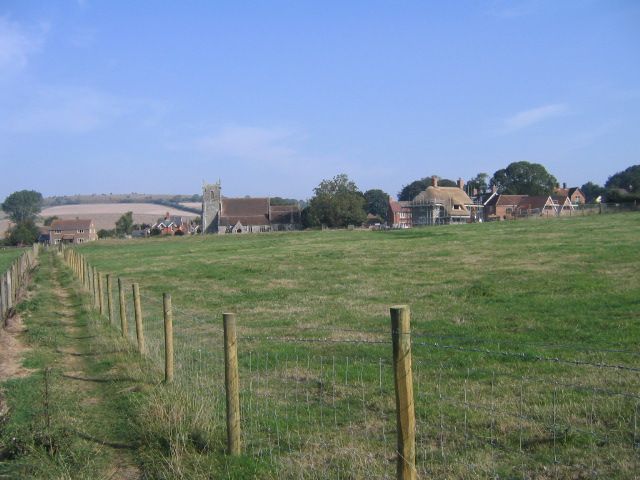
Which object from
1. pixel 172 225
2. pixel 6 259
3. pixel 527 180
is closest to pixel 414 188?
pixel 527 180

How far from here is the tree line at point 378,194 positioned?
4473 inches

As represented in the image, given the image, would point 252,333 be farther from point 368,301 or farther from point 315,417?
point 315,417

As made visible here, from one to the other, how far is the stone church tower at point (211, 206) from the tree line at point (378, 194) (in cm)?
Answer: 1992

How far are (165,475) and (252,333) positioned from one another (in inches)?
304

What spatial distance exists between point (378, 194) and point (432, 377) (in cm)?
16524

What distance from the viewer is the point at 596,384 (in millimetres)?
8227

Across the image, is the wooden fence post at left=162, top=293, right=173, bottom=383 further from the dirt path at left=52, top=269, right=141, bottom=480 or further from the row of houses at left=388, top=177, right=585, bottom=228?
the row of houses at left=388, top=177, right=585, bottom=228

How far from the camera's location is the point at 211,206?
150250 millimetres

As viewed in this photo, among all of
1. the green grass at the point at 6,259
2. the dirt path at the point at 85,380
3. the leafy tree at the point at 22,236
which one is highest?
the leafy tree at the point at 22,236

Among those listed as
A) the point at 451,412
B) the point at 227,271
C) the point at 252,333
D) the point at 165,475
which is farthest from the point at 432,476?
the point at 227,271

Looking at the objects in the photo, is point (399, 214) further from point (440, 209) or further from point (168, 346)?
point (168, 346)

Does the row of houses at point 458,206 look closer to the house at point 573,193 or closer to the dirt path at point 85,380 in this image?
the house at point 573,193

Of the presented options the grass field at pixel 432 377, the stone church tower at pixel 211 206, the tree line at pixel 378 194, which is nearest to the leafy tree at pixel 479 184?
the tree line at pixel 378 194

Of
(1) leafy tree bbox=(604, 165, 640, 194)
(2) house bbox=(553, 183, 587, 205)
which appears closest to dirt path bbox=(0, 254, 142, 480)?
(2) house bbox=(553, 183, 587, 205)
